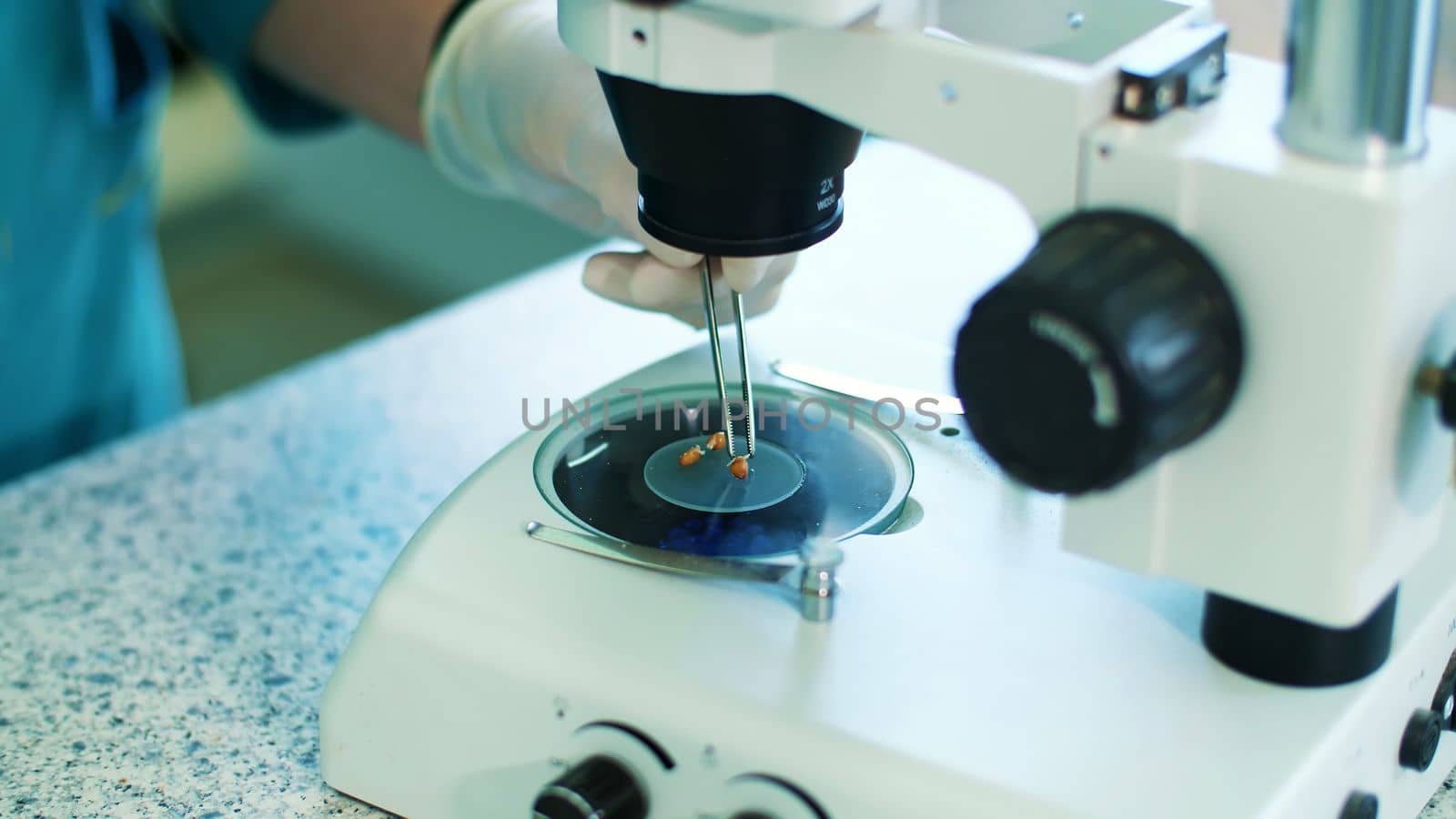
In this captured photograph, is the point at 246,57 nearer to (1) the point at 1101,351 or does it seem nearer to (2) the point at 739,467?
(2) the point at 739,467

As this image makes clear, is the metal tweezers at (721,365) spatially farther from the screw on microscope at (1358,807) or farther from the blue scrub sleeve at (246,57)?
the blue scrub sleeve at (246,57)

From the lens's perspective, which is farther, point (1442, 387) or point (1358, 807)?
point (1358, 807)

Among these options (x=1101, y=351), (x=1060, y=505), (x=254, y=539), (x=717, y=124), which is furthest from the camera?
(x=254, y=539)

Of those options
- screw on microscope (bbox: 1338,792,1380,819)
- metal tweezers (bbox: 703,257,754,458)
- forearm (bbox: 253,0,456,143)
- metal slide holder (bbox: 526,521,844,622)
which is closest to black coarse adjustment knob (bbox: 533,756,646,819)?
metal slide holder (bbox: 526,521,844,622)

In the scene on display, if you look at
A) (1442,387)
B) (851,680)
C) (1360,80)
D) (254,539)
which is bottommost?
(254,539)

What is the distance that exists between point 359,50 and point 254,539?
48 cm

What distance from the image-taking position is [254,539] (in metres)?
0.98

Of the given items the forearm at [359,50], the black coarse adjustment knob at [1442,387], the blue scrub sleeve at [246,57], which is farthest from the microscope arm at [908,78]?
the blue scrub sleeve at [246,57]

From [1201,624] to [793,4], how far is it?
328 millimetres

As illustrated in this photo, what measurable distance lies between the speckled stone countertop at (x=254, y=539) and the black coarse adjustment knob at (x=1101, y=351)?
36cm

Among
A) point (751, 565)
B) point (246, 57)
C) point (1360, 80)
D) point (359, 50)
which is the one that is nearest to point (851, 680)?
point (751, 565)

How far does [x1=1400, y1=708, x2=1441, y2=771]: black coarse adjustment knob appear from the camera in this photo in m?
0.69

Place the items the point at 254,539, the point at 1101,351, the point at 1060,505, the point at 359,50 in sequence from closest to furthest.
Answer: the point at 1101,351 → the point at 1060,505 → the point at 254,539 → the point at 359,50

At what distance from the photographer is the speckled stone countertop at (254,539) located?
2.58 feet
